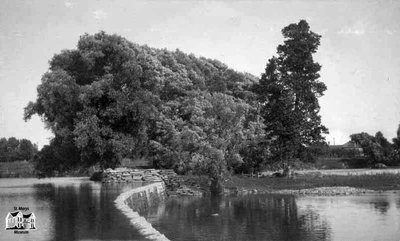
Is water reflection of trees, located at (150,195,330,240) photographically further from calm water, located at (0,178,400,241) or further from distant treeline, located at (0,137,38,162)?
distant treeline, located at (0,137,38,162)

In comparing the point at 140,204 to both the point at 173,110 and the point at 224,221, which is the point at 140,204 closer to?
the point at 224,221

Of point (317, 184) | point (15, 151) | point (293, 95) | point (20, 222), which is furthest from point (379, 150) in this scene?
point (20, 222)

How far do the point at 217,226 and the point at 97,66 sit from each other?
Result: 1725cm

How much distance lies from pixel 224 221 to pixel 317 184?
24.8 meters

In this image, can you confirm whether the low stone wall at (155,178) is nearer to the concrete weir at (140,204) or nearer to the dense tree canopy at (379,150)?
the concrete weir at (140,204)

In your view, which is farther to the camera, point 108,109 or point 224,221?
point 108,109

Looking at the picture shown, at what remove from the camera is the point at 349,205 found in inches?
1303

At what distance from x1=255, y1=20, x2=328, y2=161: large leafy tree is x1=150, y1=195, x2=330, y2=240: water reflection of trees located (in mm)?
17831

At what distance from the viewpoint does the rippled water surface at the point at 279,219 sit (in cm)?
2086

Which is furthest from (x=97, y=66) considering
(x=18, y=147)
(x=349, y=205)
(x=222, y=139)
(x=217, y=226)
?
(x=18, y=147)

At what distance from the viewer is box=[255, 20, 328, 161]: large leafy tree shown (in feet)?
171

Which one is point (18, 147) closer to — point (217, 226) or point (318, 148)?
point (318, 148)

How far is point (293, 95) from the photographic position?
5362cm

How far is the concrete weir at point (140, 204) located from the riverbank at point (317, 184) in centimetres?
1032
